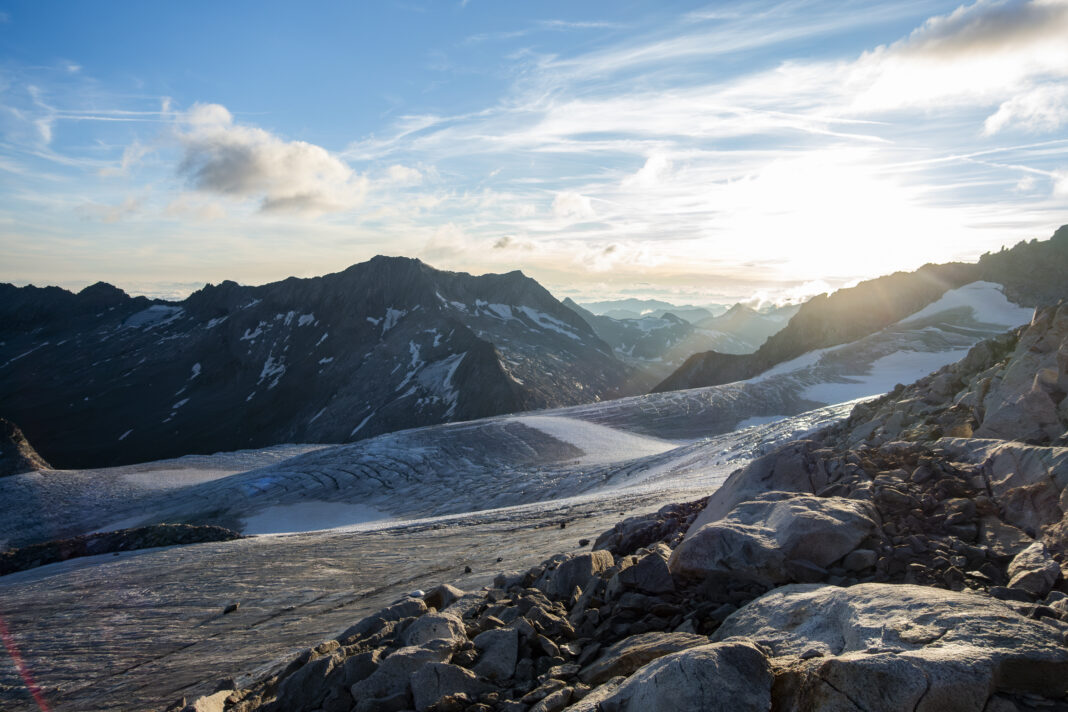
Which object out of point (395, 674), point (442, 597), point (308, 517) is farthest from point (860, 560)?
point (308, 517)

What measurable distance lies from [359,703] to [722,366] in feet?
333

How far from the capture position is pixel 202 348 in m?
188

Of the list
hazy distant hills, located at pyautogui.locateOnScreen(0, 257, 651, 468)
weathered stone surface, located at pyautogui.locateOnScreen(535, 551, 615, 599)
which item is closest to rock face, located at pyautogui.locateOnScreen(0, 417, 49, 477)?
hazy distant hills, located at pyautogui.locateOnScreen(0, 257, 651, 468)

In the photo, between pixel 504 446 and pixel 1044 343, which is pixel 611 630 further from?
pixel 504 446

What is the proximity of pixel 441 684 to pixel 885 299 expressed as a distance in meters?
108

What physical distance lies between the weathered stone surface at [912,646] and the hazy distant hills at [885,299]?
90.2 meters

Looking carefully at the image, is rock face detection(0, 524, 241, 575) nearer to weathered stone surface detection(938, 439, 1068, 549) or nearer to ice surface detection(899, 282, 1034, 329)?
weathered stone surface detection(938, 439, 1068, 549)

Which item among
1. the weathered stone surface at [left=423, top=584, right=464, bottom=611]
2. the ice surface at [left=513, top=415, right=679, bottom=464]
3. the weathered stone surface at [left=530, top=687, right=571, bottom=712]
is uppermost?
the weathered stone surface at [left=530, top=687, right=571, bottom=712]

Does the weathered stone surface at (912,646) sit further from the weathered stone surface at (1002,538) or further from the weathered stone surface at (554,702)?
the weathered stone surface at (1002,538)

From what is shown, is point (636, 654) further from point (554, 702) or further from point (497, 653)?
point (497, 653)

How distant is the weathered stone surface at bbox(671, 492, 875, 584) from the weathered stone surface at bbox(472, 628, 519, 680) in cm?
258

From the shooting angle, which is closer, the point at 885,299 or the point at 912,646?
the point at 912,646

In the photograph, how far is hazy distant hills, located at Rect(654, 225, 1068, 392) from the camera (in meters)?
88.9

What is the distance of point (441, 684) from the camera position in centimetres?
679
